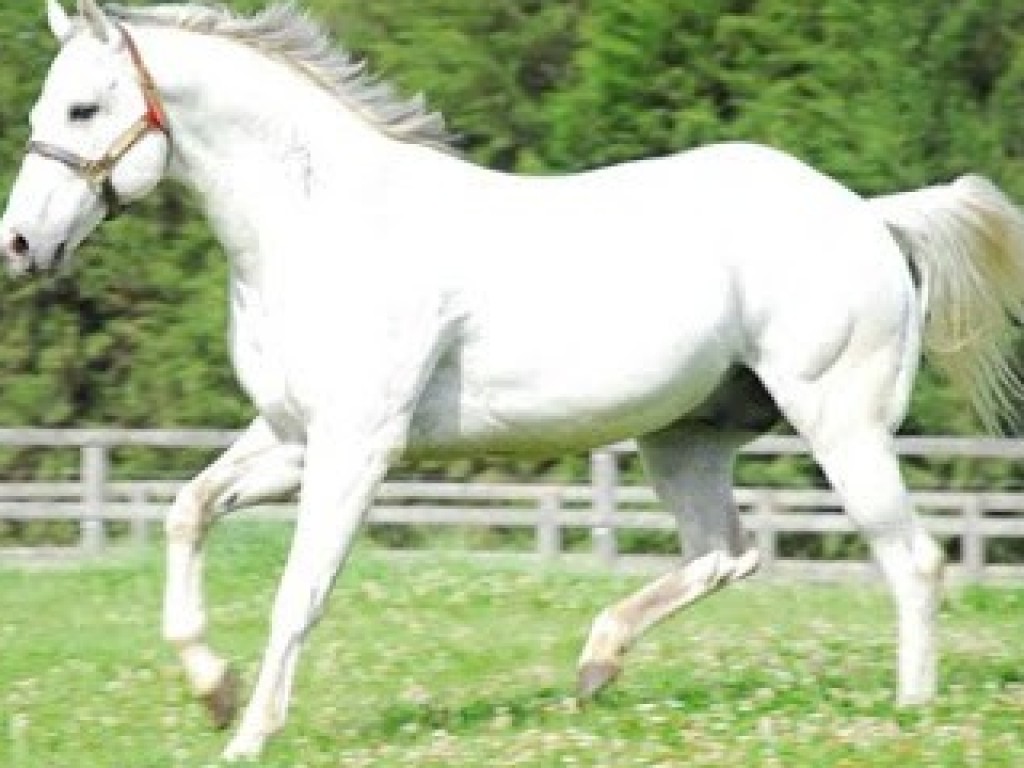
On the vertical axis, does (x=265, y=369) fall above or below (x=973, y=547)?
above

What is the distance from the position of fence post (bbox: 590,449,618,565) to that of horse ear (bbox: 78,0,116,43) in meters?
8.77

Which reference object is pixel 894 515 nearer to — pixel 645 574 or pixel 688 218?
pixel 688 218

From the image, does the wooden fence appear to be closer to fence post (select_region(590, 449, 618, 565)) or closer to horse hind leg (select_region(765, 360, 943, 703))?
fence post (select_region(590, 449, 618, 565))

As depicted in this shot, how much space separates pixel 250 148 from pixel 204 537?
1265 millimetres

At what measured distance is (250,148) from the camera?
9.78 m

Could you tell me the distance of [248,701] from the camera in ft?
32.6

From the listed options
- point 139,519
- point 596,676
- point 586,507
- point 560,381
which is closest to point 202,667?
point 596,676

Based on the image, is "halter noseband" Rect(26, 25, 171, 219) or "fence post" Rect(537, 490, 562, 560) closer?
"halter noseband" Rect(26, 25, 171, 219)

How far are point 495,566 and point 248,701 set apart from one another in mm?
7128

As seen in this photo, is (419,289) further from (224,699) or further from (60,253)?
(224,699)

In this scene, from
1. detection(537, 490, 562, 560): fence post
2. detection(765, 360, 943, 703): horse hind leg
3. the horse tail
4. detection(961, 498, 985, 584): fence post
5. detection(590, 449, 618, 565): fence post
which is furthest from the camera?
detection(537, 490, 562, 560): fence post

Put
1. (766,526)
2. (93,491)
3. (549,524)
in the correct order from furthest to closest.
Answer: (93,491) → (549,524) → (766,526)

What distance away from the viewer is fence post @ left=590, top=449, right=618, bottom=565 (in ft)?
59.4

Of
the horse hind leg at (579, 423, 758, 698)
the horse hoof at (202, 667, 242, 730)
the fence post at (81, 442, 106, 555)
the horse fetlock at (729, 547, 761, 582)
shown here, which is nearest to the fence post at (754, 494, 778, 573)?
the fence post at (81, 442, 106, 555)
